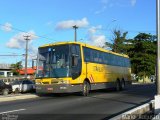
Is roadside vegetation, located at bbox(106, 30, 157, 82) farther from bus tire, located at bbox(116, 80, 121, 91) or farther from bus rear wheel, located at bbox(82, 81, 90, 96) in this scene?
bus rear wheel, located at bbox(82, 81, 90, 96)

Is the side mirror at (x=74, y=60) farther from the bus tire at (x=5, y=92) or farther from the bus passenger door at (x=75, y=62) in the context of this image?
Answer: the bus tire at (x=5, y=92)

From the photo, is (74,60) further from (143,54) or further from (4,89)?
(143,54)

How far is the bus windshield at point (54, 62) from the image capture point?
75.5ft

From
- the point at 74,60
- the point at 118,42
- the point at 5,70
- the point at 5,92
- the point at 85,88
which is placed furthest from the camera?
the point at 5,70

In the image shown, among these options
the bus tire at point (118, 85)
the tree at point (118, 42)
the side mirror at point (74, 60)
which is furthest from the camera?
the tree at point (118, 42)

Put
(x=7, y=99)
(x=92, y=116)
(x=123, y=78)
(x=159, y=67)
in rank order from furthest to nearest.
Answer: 1. (x=123, y=78)
2. (x=7, y=99)
3. (x=159, y=67)
4. (x=92, y=116)

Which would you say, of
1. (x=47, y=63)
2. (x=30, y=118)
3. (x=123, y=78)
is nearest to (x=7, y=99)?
(x=47, y=63)

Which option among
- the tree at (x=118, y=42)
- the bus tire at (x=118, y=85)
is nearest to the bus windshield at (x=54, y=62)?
the bus tire at (x=118, y=85)

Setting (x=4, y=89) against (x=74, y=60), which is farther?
(x=4, y=89)

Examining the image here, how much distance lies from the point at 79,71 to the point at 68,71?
1181 millimetres

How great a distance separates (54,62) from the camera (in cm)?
2331

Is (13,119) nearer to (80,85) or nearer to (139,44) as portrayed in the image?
(80,85)

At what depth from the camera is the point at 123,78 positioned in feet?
Answer: 115

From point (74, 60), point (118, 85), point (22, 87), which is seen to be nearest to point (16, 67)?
point (22, 87)
